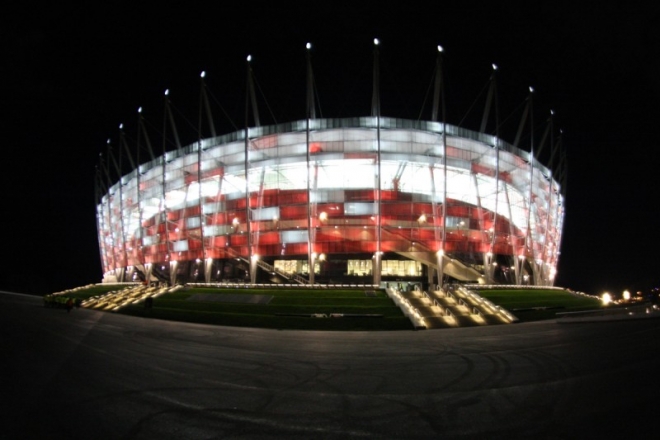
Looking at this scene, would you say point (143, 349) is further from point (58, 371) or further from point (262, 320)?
point (262, 320)

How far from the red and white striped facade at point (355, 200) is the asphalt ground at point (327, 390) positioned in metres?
32.3

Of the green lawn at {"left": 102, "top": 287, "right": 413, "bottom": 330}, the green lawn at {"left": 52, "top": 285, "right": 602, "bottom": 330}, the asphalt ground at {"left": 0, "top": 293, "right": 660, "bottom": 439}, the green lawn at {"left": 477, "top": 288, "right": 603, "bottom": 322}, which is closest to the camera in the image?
the asphalt ground at {"left": 0, "top": 293, "right": 660, "bottom": 439}

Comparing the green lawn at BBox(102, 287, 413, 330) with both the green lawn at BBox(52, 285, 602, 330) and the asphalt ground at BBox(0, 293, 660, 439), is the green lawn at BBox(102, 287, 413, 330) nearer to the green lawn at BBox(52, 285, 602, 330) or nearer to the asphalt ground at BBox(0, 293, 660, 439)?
the green lawn at BBox(52, 285, 602, 330)

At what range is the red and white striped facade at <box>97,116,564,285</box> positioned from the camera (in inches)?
1928

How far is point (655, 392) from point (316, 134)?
4582cm

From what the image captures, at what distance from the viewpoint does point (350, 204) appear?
161 ft

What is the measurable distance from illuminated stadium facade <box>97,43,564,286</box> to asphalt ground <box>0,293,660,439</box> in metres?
32.4

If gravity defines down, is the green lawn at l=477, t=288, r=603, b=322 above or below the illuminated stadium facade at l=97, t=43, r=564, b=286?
below

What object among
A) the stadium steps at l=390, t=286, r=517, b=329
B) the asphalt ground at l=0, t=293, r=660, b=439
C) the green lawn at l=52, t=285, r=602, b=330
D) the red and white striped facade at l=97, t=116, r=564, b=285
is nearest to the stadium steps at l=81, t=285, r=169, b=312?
the green lawn at l=52, t=285, r=602, b=330

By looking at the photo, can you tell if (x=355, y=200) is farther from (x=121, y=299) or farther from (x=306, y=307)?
(x=121, y=299)

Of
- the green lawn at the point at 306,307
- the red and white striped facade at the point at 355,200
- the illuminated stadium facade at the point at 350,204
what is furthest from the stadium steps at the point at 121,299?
the red and white striped facade at the point at 355,200

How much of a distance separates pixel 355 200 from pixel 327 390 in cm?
4046

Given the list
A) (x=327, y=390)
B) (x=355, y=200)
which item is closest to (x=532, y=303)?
(x=355, y=200)

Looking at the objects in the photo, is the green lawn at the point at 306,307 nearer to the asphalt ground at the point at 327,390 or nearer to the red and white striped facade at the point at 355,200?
the red and white striped facade at the point at 355,200
